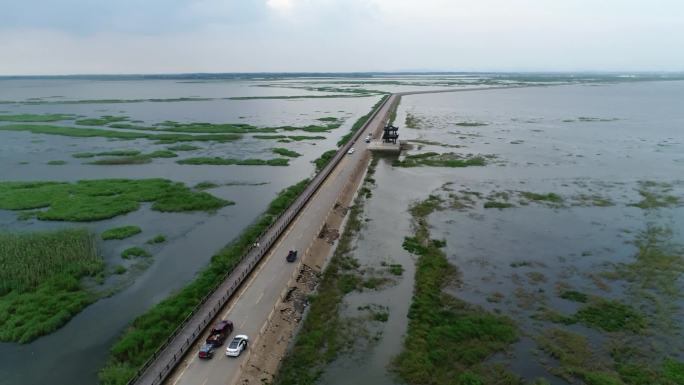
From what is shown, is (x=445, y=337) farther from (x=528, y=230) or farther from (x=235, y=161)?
(x=235, y=161)

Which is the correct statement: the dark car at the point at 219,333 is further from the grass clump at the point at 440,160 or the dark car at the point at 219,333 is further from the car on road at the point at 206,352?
the grass clump at the point at 440,160

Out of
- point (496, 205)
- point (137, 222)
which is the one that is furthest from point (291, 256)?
point (496, 205)

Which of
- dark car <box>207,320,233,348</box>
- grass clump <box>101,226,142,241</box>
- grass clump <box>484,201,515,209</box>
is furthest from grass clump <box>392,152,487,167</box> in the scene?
dark car <box>207,320,233,348</box>

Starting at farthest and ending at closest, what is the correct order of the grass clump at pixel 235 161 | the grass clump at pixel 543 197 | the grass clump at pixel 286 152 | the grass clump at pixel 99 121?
the grass clump at pixel 99 121, the grass clump at pixel 286 152, the grass clump at pixel 235 161, the grass clump at pixel 543 197

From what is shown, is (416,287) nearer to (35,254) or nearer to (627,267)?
(627,267)

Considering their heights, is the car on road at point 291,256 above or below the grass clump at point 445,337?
above

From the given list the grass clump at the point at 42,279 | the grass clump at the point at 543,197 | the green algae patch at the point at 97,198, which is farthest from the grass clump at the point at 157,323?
the grass clump at the point at 543,197

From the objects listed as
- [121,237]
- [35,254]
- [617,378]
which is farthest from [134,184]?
[617,378]
